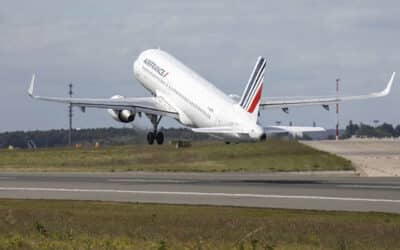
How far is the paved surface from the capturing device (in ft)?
219

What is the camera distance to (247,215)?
3562 centimetres

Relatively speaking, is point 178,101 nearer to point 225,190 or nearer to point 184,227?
point 225,190

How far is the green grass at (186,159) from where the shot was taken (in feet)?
242

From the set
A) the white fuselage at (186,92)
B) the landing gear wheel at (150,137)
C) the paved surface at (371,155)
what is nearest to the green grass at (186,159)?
the landing gear wheel at (150,137)

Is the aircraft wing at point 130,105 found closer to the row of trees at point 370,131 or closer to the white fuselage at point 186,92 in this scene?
the white fuselage at point 186,92

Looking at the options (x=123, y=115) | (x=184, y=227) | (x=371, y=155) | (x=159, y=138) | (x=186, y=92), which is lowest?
(x=184, y=227)

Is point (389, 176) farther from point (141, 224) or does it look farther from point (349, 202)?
point (141, 224)

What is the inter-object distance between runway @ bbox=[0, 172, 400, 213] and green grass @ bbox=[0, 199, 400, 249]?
3.22 m

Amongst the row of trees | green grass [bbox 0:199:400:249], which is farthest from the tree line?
green grass [bbox 0:199:400:249]

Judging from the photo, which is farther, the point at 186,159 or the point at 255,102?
the point at 186,159

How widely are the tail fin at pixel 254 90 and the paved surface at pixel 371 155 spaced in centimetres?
820

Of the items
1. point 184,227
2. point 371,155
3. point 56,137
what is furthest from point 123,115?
point 56,137

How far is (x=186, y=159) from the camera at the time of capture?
272 ft

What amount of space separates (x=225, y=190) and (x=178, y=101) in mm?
41200
